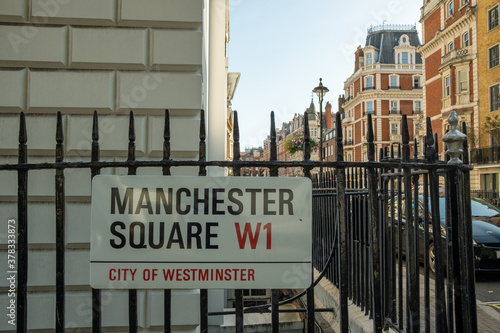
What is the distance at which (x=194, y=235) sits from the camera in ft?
7.41

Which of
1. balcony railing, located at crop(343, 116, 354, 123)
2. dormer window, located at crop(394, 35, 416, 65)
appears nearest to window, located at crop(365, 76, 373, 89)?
dormer window, located at crop(394, 35, 416, 65)

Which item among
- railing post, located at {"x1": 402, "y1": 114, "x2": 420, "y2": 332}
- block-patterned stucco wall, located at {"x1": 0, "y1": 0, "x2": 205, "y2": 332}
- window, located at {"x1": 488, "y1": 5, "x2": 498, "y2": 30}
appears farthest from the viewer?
window, located at {"x1": 488, "y1": 5, "x2": 498, "y2": 30}

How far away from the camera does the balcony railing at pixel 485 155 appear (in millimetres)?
26441

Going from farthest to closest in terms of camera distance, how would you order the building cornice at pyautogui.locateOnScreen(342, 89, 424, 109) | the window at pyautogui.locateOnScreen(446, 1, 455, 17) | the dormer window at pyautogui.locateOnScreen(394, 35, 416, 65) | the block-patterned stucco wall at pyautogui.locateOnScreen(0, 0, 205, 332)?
the dormer window at pyautogui.locateOnScreen(394, 35, 416, 65), the building cornice at pyautogui.locateOnScreen(342, 89, 424, 109), the window at pyautogui.locateOnScreen(446, 1, 455, 17), the block-patterned stucco wall at pyautogui.locateOnScreen(0, 0, 205, 332)

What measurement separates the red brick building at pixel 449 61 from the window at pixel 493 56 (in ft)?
4.96

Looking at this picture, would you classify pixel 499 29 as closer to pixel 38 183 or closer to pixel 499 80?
pixel 499 80

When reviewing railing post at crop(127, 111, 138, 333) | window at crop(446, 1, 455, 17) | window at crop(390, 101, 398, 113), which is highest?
window at crop(446, 1, 455, 17)

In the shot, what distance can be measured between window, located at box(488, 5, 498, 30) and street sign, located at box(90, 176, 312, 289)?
29.8 m

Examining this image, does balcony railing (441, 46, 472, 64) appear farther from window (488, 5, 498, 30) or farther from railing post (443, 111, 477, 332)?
railing post (443, 111, 477, 332)

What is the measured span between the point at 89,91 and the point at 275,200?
270 centimetres

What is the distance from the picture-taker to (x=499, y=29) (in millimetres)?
25547

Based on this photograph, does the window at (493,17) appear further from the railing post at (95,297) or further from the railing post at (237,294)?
the railing post at (95,297)

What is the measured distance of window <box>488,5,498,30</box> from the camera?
26.0 meters

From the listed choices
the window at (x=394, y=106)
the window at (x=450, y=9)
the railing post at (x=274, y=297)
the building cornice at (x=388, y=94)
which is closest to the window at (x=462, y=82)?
the window at (x=450, y=9)
